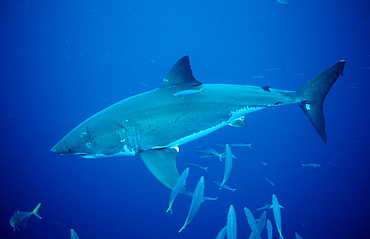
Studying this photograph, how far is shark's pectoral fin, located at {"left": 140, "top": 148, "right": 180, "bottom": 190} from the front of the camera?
9.14 feet

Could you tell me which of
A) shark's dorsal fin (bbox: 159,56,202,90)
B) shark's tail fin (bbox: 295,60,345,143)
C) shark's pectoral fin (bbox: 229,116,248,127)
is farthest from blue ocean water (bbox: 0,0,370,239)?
shark's dorsal fin (bbox: 159,56,202,90)

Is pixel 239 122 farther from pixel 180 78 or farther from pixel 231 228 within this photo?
pixel 231 228

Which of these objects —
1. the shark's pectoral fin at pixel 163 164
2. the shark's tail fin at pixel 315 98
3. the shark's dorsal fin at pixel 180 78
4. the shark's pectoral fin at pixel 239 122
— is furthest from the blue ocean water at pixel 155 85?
the shark's pectoral fin at pixel 163 164

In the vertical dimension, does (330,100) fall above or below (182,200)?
above

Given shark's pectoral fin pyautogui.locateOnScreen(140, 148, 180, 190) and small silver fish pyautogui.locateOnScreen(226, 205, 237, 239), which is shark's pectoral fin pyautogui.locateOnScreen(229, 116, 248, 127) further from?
small silver fish pyautogui.locateOnScreen(226, 205, 237, 239)

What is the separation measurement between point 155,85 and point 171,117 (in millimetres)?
13130

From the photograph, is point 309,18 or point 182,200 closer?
point 182,200

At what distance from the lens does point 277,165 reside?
43.7 feet

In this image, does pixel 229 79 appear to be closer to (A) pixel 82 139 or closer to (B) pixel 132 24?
(B) pixel 132 24

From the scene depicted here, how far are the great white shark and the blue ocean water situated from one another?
7.58 metres

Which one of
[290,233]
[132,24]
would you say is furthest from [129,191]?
[132,24]

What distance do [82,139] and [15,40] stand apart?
1622 cm

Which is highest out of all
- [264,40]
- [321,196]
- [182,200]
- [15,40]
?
[15,40]

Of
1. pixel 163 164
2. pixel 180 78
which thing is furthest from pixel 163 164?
pixel 180 78
